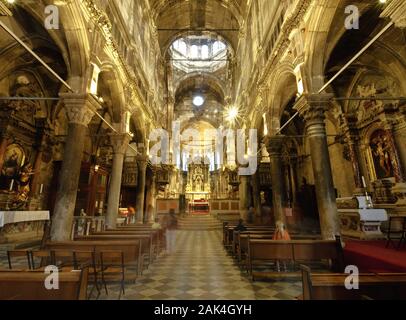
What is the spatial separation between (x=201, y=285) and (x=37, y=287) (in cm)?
281

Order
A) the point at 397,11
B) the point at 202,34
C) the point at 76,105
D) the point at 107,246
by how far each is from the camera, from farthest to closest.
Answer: the point at 202,34
the point at 76,105
the point at 107,246
the point at 397,11

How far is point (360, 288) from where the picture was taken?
212cm

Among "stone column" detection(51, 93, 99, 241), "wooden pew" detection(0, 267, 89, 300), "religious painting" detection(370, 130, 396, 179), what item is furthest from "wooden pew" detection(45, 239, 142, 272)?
"religious painting" detection(370, 130, 396, 179)

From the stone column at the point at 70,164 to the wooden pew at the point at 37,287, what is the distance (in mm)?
4185

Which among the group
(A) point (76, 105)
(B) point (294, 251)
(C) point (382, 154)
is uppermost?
(A) point (76, 105)

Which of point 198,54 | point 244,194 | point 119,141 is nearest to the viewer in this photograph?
point 119,141

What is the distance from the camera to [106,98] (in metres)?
11.7

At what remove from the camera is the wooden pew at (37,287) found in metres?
2.16

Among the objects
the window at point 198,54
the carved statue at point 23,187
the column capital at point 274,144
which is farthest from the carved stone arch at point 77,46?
the window at point 198,54

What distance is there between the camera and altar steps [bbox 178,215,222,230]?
13992 millimetres

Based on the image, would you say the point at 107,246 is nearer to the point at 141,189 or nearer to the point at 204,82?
the point at 141,189

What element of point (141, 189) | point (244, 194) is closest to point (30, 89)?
point (141, 189)

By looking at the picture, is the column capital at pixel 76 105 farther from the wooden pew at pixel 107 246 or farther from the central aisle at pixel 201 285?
the central aisle at pixel 201 285

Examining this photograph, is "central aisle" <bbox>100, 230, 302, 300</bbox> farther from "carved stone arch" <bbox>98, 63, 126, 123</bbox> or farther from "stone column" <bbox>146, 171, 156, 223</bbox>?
"stone column" <bbox>146, 171, 156, 223</bbox>
